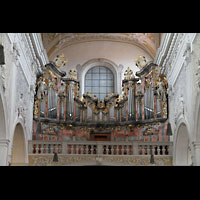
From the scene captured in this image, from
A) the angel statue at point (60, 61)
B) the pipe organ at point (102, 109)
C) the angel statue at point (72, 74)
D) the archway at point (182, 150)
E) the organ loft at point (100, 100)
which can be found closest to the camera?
the organ loft at point (100, 100)

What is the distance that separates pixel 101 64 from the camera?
17844 millimetres

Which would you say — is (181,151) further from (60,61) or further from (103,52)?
(103,52)

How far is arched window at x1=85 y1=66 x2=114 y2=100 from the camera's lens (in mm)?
17484

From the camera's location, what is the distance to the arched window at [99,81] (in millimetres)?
17484

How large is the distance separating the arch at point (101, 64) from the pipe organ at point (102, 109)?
1.04 meters

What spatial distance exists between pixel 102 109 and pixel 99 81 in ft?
6.81

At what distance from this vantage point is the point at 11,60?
1070 centimetres

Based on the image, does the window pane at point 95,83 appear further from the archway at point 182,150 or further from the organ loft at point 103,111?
the archway at point 182,150

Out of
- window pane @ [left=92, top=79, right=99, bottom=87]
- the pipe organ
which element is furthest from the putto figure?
window pane @ [left=92, top=79, right=99, bottom=87]

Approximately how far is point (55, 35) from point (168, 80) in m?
4.93

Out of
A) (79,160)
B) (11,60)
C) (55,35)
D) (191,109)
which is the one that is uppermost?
(55,35)

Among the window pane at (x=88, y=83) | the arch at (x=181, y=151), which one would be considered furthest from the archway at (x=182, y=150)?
the window pane at (x=88, y=83)
